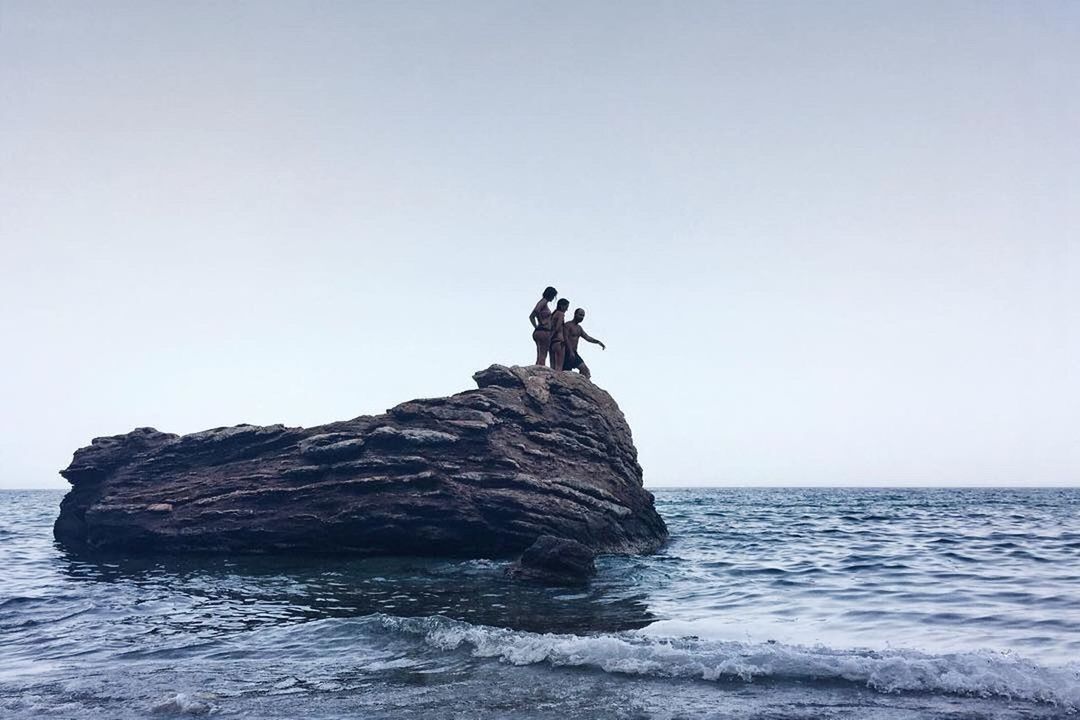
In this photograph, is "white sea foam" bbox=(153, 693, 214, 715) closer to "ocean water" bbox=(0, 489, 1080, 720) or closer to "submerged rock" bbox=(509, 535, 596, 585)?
"ocean water" bbox=(0, 489, 1080, 720)

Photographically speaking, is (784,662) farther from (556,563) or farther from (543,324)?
(543,324)

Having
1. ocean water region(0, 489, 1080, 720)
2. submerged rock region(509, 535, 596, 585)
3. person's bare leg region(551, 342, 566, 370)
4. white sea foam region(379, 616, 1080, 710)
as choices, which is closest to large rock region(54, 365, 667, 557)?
ocean water region(0, 489, 1080, 720)

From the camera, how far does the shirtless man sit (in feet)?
104

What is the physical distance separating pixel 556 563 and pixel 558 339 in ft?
43.6

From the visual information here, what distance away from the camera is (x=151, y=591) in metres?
19.2

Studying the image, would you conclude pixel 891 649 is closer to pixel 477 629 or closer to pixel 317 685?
pixel 477 629

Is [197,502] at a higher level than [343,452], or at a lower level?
lower

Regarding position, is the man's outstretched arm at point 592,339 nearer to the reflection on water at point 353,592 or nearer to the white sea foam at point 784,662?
the reflection on water at point 353,592

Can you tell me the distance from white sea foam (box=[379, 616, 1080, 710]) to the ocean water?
0.04 metres

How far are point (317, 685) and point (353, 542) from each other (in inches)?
600

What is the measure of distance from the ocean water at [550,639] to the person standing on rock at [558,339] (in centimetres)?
1016

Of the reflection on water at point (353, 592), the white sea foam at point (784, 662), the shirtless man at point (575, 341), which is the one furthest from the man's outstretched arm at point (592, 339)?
the white sea foam at point (784, 662)

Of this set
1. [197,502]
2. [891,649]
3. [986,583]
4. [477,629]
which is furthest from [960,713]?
[197,502]

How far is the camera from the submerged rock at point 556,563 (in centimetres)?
1958
